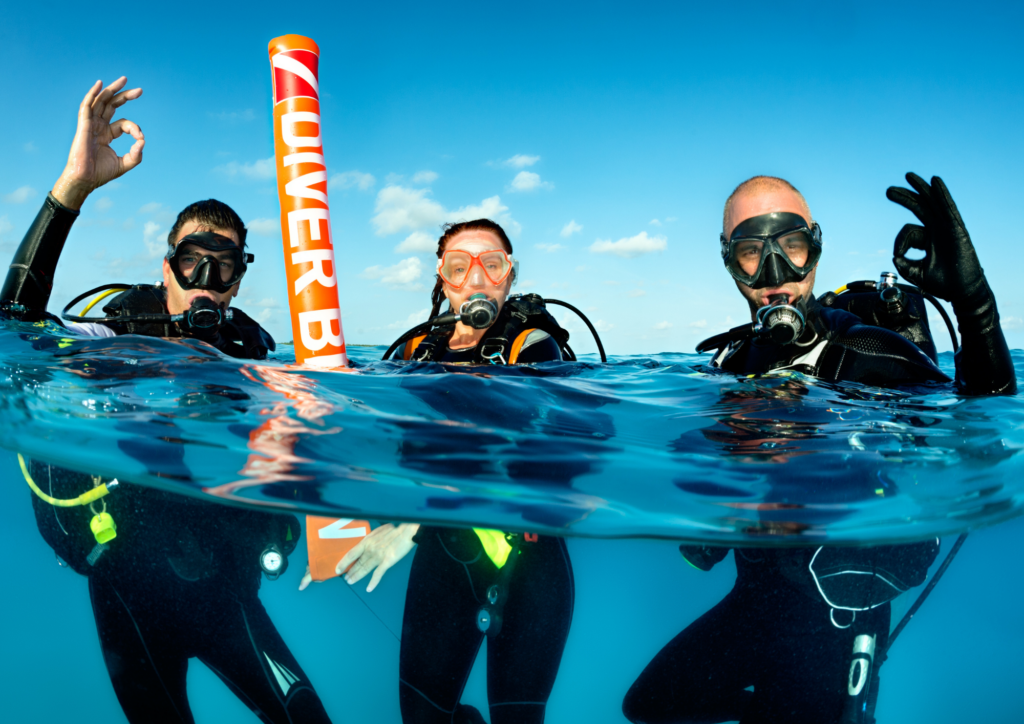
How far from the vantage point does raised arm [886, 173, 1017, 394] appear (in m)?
2.76

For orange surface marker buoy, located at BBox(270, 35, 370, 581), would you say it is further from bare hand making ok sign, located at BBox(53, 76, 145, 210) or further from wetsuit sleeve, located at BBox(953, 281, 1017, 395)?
wetsuit sleeve, located at BBox(953, 281, 1017, 395)

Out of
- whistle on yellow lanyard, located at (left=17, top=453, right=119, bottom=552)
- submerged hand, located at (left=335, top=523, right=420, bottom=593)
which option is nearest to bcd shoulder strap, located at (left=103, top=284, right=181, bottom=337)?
whistle on yellow lanyard, located at (left=17, top=453, right=119, bottom=552)

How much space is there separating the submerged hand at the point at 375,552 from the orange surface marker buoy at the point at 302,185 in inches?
66.4

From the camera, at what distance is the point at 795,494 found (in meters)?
3.66

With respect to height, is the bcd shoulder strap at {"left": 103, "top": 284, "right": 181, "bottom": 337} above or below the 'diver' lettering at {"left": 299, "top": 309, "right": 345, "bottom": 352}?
above

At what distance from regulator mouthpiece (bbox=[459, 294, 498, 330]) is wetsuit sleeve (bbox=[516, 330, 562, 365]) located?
0.46 meters

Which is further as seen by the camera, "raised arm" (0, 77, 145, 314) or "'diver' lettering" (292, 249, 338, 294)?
"raised arm" (0, 77, 145, 314)

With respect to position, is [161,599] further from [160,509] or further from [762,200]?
[762,200]

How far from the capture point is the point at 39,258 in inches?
149

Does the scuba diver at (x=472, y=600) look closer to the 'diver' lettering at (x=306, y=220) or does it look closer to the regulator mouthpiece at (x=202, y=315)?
the 'diver' lettering at (x=306, y=220)

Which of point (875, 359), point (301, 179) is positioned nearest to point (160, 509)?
point (301, 179)

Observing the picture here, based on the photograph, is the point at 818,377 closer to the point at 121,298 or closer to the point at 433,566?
the point at 433,566

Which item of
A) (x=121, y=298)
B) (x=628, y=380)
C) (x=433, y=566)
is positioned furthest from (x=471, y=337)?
(x=121, y=298)

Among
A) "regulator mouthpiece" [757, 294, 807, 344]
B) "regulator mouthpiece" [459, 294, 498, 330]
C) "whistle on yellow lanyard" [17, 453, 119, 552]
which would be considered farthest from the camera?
"whistle on yellow lanyard" [17, 453, 119, 552]
